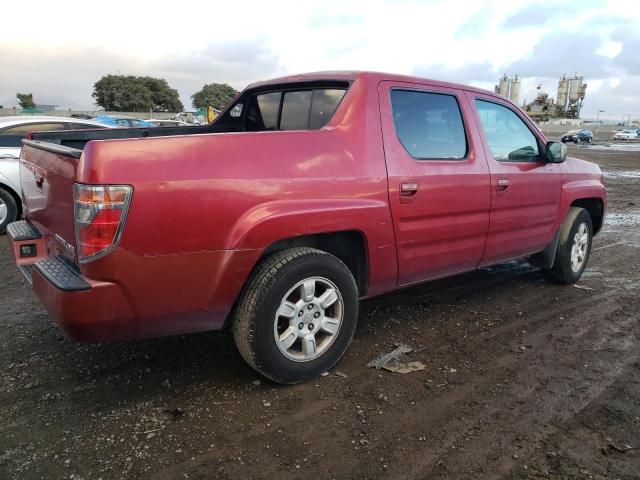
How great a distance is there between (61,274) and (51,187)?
589 mm

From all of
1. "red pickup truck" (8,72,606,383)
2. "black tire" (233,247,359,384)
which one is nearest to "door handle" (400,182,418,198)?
"red pickup truck" (8,72,606,383)

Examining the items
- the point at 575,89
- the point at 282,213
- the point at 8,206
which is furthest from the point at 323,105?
the point at 575,89

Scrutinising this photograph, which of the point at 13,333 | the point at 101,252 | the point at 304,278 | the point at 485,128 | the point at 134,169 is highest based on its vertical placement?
the point at 485,128

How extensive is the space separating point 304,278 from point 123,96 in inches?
3125

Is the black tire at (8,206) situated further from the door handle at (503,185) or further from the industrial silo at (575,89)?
the industrial silo at (575,89)

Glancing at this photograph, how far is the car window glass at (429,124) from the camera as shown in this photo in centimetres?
342

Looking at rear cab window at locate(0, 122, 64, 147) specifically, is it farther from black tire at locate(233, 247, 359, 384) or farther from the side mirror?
the side mirror

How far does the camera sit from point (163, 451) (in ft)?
8.00

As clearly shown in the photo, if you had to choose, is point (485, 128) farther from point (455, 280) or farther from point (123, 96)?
point (123, 96)

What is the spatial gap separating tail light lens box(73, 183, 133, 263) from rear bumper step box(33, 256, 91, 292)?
0.14 m

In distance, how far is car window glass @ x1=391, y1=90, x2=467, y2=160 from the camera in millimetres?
3416

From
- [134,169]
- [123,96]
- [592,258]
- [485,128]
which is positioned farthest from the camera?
[123,96]

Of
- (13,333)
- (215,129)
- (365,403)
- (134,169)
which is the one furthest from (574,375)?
(13,333)

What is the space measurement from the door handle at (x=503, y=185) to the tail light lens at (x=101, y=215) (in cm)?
280
